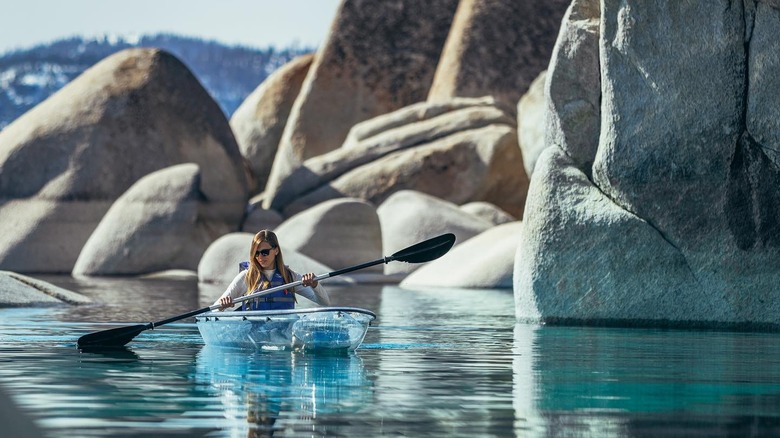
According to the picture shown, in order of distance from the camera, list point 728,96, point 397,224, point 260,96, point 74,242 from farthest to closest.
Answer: point 260,96 → point 74,242 → point 397,224 → point 728,96

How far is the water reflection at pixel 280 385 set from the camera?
24.3 ft

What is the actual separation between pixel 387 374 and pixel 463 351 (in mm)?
1995

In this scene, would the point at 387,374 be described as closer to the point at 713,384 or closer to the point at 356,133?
the point at 713,384

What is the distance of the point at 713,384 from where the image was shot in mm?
9125

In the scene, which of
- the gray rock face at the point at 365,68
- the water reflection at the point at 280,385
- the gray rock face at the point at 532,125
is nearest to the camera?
the water reflection at the point at 280,385

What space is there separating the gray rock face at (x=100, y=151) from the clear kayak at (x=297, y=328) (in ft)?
68.8

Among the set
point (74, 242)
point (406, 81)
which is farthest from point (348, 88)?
point (74, 242)

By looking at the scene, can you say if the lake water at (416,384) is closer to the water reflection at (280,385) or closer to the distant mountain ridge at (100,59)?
the water reflection at (280,385)

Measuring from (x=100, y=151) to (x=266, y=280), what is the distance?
76.0ft

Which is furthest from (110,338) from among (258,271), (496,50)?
(496,50)

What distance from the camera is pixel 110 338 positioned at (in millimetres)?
11695

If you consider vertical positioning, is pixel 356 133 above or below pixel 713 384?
above

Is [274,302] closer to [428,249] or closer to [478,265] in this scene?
[428,249]

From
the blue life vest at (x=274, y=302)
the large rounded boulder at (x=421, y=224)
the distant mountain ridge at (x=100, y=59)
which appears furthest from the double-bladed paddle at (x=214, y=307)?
the distant mountain ridge at (x=100, y=59)
